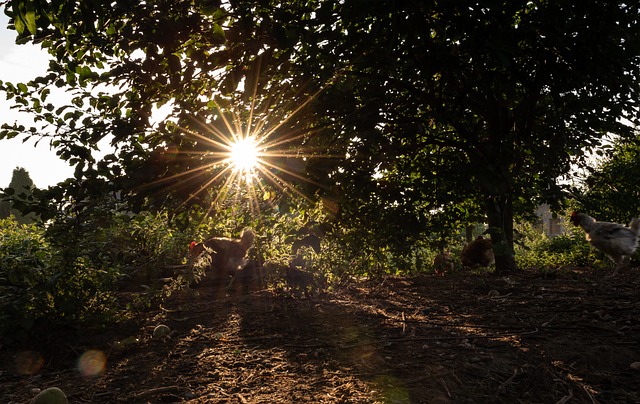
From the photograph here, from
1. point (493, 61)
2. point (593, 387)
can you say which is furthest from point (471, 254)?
point (593, 387)

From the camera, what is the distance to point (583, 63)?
3.53 meters

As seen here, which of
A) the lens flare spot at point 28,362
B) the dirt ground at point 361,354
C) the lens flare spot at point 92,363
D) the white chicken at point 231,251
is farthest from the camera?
the white chicken at point 231,251

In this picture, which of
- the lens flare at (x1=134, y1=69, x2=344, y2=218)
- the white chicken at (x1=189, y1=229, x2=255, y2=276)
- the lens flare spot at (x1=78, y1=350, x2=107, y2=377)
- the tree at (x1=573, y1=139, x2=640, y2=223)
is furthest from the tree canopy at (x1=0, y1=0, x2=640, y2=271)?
the tree at (x1=573, y1=139, x2=640, y2=223)

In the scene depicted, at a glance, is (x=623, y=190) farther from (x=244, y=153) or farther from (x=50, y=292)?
(x=50, y=292)

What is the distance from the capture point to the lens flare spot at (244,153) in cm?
347

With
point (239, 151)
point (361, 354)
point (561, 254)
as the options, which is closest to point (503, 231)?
point (361, 354)

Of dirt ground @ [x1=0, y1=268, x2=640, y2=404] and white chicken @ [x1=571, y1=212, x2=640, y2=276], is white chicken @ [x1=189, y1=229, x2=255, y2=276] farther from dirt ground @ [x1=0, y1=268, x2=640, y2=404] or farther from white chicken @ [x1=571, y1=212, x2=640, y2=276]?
white chicken @ [x1=571, y1=212, x2=640, y2=276]

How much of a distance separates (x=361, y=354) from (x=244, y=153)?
1.85 metres

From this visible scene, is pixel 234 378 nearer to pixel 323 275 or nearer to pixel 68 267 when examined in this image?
pixel 68 267

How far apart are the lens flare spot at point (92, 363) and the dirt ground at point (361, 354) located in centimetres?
1

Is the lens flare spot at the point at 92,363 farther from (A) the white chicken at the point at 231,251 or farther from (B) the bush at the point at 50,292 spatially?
(A) the white chicken at the point at 231,251

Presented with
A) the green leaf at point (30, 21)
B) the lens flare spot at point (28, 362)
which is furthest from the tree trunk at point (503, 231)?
the green leaf at point (30, 21)

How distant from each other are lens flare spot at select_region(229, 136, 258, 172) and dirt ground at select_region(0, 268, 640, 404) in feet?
5.08

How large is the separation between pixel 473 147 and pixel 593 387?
3.07 metres
